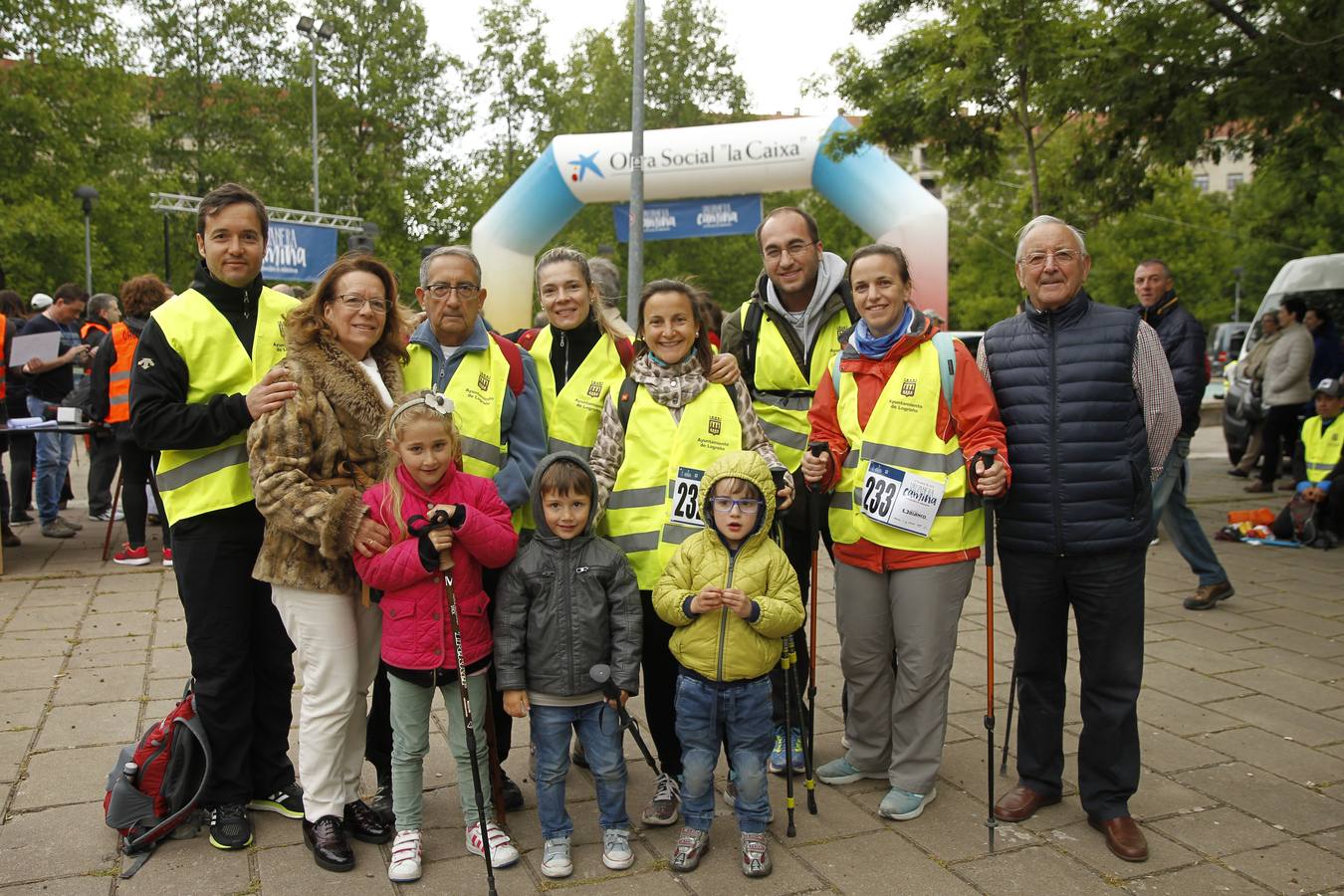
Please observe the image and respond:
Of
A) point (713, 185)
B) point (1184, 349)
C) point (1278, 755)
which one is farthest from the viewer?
point (713, 185)

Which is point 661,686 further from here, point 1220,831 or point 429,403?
point 1220,831

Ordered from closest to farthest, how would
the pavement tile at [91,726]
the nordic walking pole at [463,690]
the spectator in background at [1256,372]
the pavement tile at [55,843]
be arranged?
the nordic walking pole at [463,690]
the pavement tile at [55,843]
the pavement tile at [91,726]
the spectator in background at [1256,372]

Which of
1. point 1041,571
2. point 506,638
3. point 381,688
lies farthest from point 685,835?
point 1041,571

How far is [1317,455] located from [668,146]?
31.0 feet

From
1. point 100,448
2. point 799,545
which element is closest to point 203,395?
point 799,545

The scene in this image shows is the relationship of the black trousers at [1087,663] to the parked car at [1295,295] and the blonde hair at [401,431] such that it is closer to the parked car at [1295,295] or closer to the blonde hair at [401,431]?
the blonde hair at [401,431]

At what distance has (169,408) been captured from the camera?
3.33 meters

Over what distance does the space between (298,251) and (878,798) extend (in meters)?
16.1

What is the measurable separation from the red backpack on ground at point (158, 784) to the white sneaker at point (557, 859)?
121cm

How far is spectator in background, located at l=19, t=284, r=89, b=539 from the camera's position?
9148 mm

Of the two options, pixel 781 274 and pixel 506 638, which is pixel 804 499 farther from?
pixel 506 638

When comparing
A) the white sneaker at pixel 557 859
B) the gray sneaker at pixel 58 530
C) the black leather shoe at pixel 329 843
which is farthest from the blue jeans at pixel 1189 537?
the gray sneaker at pixel 58 530

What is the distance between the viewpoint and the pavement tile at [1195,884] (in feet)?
10.5

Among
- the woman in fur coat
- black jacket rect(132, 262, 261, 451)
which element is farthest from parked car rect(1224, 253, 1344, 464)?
black jacket rect(132, 262, 261, 451)
